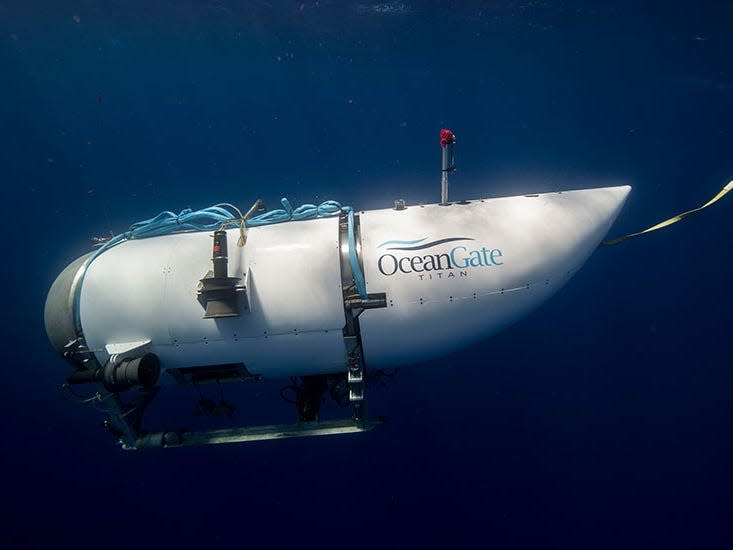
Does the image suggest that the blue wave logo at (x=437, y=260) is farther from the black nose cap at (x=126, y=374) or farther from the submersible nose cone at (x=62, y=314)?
the submersible nose cone at (x=62, y=314)

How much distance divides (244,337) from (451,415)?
4724 mm

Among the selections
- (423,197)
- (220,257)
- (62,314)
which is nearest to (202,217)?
(220,257)

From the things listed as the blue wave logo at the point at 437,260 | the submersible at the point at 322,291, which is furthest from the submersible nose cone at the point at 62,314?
the blue wave logo at the point at 437,260

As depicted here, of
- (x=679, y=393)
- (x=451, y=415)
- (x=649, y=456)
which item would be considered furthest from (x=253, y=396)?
(x=679, y=393)

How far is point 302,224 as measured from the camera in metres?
2.57

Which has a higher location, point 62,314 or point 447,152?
point 447,152

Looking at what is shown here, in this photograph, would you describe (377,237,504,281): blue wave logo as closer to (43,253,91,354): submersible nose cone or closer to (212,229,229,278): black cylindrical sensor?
(212,229,229,278): black cylindrical sensor

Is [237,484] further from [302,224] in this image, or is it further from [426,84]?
[426,84]

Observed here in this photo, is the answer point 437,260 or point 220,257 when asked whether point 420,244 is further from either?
point 220,257

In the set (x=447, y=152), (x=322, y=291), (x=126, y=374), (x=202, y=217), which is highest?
(x=447, y=152)

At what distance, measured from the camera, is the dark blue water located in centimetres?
567

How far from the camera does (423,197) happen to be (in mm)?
5605

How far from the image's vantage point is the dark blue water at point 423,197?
5.67 meters

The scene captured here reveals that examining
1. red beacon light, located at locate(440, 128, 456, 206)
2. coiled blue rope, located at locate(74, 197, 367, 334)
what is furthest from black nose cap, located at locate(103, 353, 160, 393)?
red beacon light, located at locate(440, 128, 456, 206)
